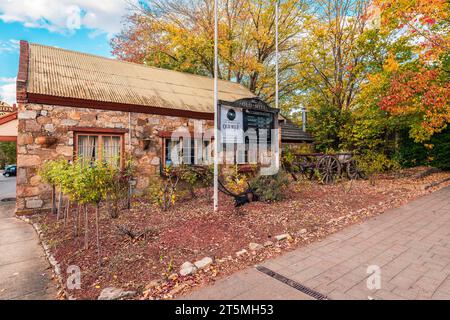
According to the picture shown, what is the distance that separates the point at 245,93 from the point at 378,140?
735cm

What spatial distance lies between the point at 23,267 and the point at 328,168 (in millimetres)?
9493

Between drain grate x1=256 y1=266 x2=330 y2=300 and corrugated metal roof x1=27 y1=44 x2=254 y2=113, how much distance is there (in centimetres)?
655

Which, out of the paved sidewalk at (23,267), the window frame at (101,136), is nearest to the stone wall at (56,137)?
the window frame at (101,136)

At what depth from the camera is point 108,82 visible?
7988 millimetres

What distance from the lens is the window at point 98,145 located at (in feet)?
23.4

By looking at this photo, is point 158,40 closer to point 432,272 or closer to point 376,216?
point 376,216

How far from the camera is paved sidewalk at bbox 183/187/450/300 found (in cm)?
263

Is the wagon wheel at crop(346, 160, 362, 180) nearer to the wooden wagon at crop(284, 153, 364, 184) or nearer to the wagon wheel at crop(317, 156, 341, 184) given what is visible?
A: the wooden wagon at crop(284, 153, 364, 184)

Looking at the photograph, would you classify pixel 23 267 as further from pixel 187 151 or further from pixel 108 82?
pixel 108 82

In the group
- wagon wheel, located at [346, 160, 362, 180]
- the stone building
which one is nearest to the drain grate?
the stone building

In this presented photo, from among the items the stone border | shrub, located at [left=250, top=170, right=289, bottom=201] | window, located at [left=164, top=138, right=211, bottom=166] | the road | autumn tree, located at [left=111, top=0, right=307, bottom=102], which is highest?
autumn tree, located at [left=111, top=0, right=307, bottom=102]

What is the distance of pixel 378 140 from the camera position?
1243 centimetres

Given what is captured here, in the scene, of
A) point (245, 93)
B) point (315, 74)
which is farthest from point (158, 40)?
point (315, 74)
